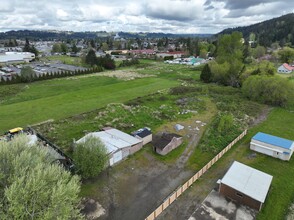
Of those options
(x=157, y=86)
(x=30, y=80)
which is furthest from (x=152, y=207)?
(x=30, y=80)

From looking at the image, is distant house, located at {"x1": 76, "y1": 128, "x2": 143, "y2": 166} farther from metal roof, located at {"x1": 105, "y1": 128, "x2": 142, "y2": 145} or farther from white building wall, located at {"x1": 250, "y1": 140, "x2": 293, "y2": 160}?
white building wall, located at {"x1": 250, "y1": 140, "x2": 293, "y2": 160}

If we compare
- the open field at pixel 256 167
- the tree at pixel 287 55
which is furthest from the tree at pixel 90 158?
the tree at pixel 287 55

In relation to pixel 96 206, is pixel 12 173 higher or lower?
higher

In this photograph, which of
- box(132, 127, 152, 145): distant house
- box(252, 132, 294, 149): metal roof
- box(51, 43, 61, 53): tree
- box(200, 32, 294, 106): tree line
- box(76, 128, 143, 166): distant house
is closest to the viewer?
box(76, 128, 143, 166): distant house

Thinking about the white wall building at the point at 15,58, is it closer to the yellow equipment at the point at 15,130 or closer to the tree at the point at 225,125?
the yellow equipment at the point at 15,130

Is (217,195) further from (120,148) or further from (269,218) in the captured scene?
(120,148)

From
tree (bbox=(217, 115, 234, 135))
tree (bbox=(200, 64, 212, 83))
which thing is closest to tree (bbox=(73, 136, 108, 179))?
tree (bbox=(217, 115, 234, 135))
